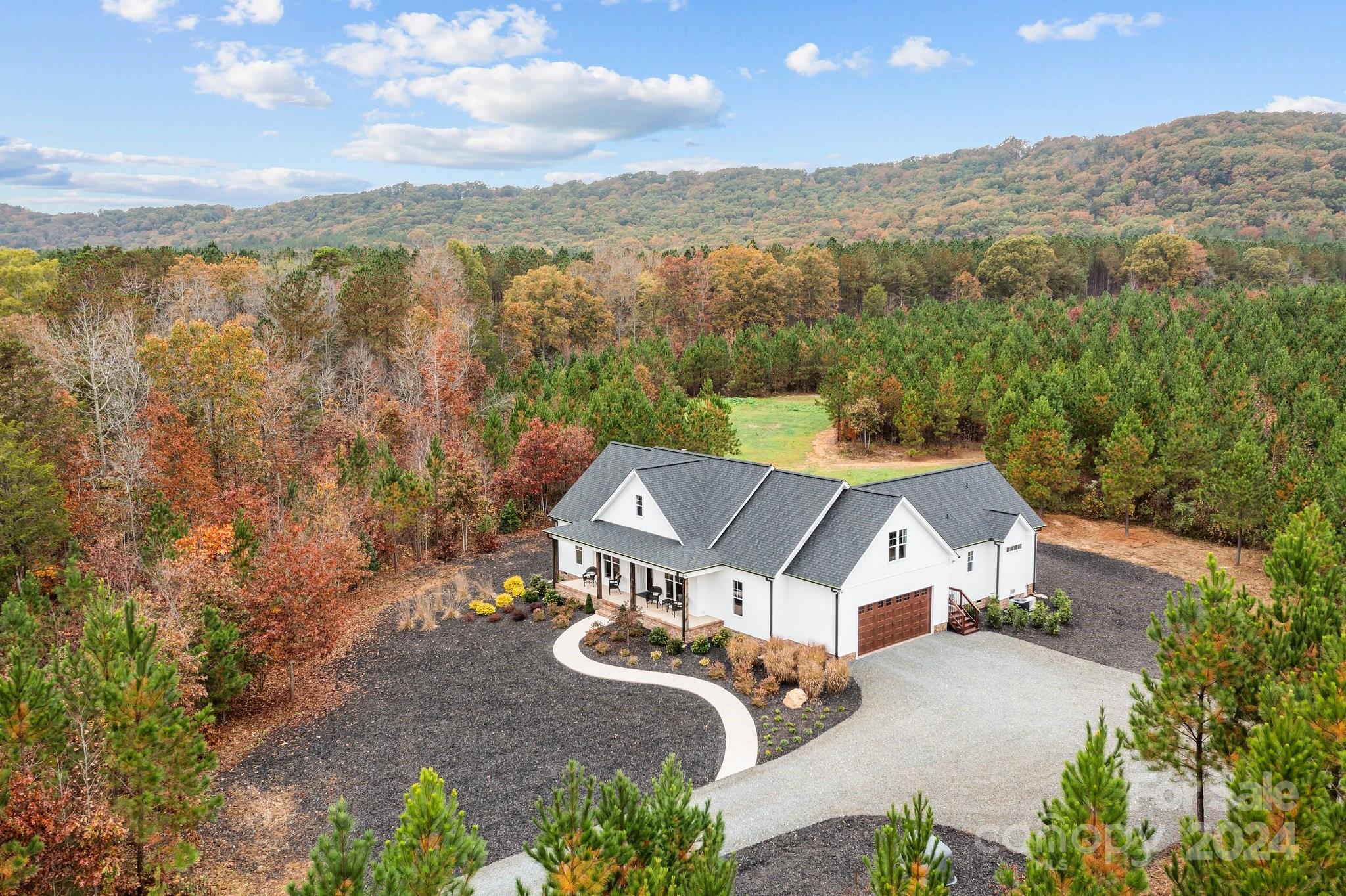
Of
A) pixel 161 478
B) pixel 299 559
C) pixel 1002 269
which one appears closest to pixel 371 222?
pixel 1002 269

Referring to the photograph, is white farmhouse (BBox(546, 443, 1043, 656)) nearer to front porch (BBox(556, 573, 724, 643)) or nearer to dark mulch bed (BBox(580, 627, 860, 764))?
front porch (BBox(556, 573, 724, 643))

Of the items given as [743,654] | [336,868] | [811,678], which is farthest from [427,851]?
[743,654]

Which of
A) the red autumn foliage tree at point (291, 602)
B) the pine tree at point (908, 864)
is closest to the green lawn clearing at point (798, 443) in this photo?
the red autumn foliage tree at point (291, 602)

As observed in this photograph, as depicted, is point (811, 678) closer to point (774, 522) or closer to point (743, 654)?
point (743, 654)

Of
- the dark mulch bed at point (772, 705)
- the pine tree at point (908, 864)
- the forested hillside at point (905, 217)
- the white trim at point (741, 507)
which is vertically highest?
the forested hillside at point (905, 217)

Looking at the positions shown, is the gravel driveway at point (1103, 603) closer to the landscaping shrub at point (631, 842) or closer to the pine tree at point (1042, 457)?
the pine tree at point (1042, 457)

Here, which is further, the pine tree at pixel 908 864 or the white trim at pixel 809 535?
the white trim at pixel 809 535

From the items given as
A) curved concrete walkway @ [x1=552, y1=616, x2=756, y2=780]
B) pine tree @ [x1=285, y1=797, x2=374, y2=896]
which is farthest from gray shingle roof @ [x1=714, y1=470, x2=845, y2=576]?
pine tree @ [x1=285, y1=797, x2=374, y2=896]
